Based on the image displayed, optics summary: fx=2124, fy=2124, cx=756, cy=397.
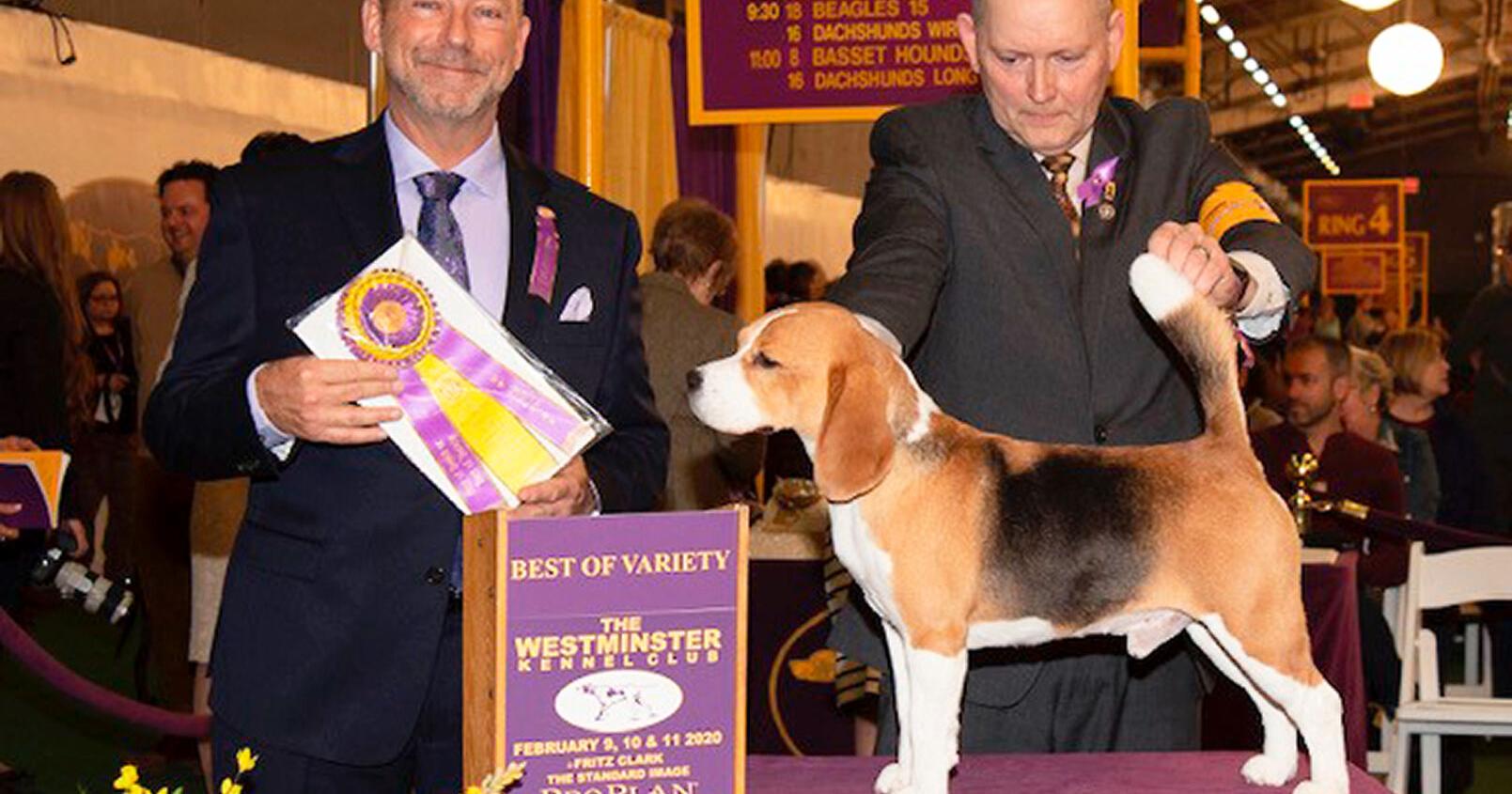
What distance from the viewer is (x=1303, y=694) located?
250cm

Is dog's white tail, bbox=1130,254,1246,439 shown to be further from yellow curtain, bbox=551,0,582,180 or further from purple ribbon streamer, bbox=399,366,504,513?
yellow curtain, bbox=551,0,582,180

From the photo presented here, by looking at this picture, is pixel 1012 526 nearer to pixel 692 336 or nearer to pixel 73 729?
pixel 692 336

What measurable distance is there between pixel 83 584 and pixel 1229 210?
355cm

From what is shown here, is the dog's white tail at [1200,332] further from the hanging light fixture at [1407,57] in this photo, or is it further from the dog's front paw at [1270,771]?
the hanging light fixture at [1407,57]

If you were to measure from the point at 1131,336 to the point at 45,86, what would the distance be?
8427mm

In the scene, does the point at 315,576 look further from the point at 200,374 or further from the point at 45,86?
the point at 45,86

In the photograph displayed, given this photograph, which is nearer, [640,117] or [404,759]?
[404,759]

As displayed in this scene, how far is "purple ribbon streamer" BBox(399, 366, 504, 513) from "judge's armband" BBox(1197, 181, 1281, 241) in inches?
40.0

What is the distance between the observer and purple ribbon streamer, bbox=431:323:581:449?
2398 millimetres

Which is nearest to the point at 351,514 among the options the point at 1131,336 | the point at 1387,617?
the point at 1131,336

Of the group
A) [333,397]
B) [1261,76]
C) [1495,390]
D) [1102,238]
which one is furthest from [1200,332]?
[1261,76]

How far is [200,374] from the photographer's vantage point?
2682mm

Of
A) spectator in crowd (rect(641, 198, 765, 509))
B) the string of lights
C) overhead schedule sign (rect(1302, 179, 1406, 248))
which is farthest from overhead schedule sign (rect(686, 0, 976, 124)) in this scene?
overhead schedule sign (rect(1302, 179, 1406, 248))

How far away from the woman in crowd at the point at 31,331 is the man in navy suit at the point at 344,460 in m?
3.62
